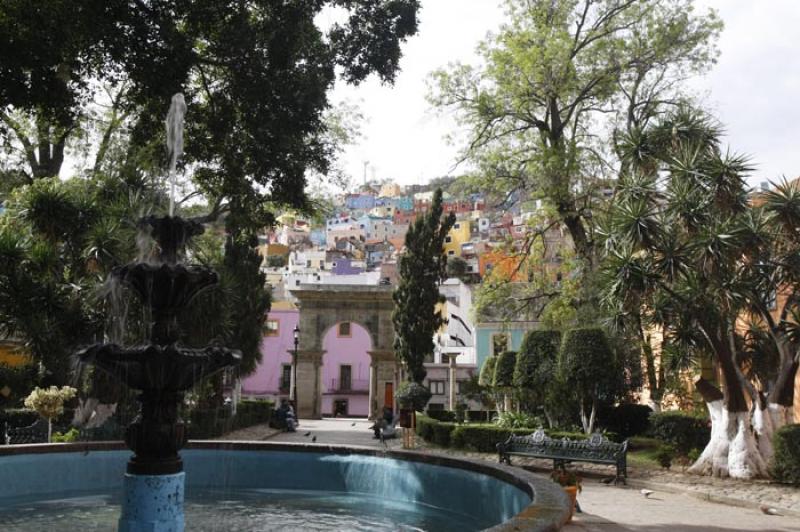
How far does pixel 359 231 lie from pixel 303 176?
9426 cm

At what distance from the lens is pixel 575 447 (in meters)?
14.3

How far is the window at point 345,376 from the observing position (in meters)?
51.3

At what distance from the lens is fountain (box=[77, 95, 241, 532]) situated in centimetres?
600

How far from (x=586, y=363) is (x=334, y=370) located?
118 feet

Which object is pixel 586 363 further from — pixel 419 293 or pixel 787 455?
pixel 419 293

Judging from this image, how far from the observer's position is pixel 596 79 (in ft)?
77.5

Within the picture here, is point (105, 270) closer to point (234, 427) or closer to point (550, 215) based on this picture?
point (234, 427)

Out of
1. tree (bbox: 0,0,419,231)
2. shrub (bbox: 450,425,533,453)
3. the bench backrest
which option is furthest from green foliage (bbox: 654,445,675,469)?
tree (bbox: 0,0,419,231)

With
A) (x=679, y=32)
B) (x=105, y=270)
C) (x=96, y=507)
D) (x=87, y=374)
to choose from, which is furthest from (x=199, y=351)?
(x=679, y=32)

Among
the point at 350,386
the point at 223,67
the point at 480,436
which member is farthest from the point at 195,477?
the point at 350,386

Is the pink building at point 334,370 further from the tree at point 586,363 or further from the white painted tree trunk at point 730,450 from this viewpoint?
the white painted tree trunk at point 730,450

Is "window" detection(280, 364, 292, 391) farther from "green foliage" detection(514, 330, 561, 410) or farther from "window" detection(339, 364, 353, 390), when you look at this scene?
"green foliage" detection(514, 330, 561, 410)

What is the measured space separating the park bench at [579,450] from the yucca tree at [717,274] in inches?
70.7

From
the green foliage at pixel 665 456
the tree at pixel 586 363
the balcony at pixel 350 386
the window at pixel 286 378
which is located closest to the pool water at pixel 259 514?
the green foliage at pixel 665 456
